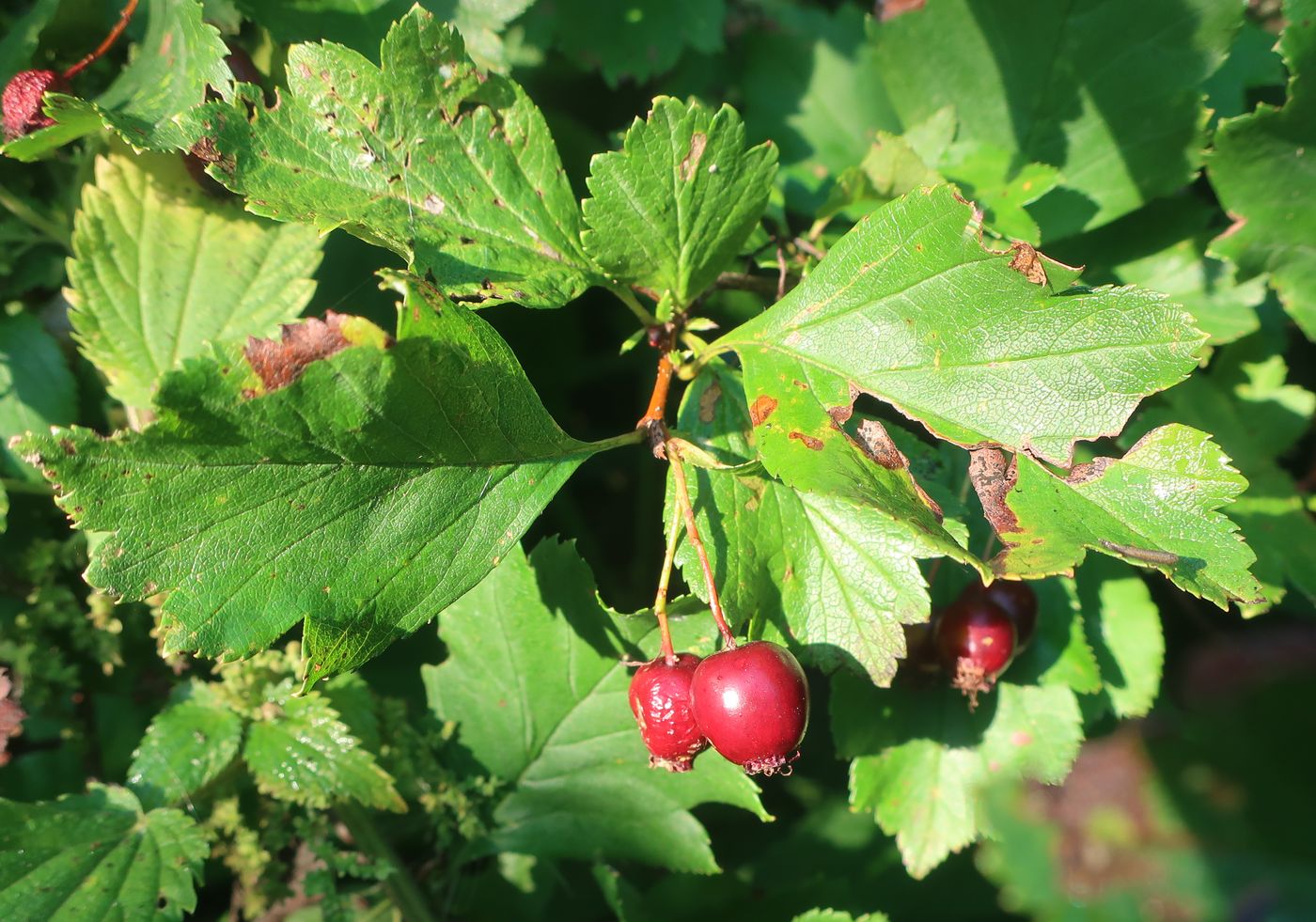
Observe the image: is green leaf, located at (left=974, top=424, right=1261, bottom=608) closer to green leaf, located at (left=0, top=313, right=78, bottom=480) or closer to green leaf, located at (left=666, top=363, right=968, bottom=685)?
green leaf, located at (left=666, top=363, right=968, bottom=685)

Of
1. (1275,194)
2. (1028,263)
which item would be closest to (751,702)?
(1028,263)

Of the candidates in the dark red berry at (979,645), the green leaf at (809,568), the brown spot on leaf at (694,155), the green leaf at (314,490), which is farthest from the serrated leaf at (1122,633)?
the green leaf at (314,490)

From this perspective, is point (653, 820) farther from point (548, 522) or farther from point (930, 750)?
point (548, 522)

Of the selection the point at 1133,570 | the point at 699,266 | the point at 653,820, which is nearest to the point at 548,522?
the point at 653,820

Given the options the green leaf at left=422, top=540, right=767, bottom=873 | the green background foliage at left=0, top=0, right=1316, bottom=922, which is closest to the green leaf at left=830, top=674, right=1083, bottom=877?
the green background foliage at left=0, top=0, right=1316, bottom=922

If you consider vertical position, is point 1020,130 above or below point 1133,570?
above

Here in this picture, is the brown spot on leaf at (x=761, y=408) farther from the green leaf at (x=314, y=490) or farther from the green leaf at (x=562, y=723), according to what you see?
the green leaf at (x=562, y=723)
